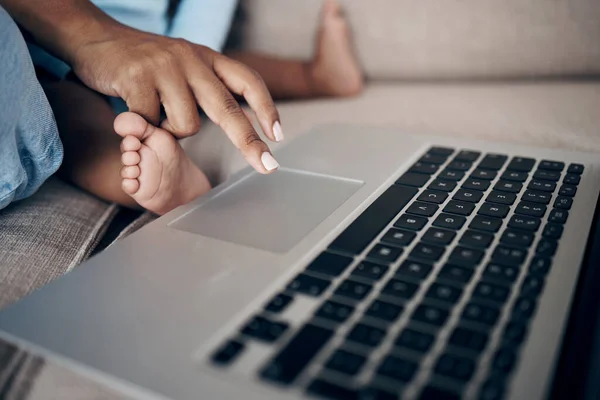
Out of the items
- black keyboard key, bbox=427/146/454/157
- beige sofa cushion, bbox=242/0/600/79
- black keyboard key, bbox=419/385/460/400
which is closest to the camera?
black keyboard key, bbox=419/385/460/400

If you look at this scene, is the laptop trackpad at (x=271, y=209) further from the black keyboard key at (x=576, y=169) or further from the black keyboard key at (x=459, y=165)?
the black keyboard key at (x=576, y=169)

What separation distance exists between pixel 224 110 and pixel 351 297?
0.26 metres

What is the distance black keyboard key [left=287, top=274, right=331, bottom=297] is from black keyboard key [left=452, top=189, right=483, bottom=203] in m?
A: 0.18

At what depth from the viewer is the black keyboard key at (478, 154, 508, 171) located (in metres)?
0.54

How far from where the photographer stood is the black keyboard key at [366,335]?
0.31 m

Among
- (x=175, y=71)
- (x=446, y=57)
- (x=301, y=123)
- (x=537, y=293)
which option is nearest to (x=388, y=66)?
(x=446, y=57)

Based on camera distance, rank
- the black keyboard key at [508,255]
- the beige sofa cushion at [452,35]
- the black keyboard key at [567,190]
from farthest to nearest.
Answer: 1. the beige sofa cushion at [452,35]
2. the black keyboard key at [567,190]
3. the black keyboard key at [508,255]

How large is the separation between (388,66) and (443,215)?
1.59 feet

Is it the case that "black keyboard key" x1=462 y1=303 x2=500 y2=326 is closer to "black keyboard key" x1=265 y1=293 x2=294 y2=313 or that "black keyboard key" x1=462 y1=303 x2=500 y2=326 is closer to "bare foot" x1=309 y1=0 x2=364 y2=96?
"black keyboard key" x1=265 y1=293 x2=294 y2=313

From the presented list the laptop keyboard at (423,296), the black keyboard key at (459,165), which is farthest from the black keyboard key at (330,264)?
the black keyboard key at (459,165)

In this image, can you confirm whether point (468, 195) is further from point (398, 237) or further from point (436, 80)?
point (436, 80)

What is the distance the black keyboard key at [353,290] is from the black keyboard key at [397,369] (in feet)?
0.20

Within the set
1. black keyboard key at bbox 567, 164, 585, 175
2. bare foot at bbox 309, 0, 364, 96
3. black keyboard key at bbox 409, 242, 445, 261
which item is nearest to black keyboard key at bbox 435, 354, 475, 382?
black keyboard key at bbox 409, 242, 445, 261

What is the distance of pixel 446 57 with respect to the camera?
84 cm
